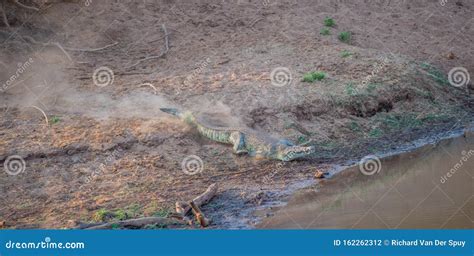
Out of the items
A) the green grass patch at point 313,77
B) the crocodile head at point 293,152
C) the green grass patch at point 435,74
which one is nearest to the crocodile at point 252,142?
the crocodile head at point 293,152

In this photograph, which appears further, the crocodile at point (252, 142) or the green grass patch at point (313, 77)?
the green grass patch at point (313, 77)

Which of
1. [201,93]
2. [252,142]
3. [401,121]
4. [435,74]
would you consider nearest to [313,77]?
[401,121]

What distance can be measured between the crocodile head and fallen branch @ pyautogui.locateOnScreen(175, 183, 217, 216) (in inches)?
58.8

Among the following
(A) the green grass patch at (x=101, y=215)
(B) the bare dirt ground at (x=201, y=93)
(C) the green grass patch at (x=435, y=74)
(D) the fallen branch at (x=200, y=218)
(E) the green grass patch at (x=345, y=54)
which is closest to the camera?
(D) the fallen branch at (x=200, y=218)

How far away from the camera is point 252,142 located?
1066cm

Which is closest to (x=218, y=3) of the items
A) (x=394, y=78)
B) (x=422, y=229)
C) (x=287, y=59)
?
(x=287, y=59)

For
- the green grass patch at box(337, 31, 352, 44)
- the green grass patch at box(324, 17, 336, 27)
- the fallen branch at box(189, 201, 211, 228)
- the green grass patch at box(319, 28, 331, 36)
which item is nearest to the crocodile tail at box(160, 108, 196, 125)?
the fallen branch at box(189, 201, 211, 228)

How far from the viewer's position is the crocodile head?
10422mm

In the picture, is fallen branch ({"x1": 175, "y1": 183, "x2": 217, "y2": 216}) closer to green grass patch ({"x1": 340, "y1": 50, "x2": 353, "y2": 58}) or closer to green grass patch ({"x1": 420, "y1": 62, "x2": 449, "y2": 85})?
green grass patch ({"x1": 340, "y1": 50, "x2": 353, "y2": 58})

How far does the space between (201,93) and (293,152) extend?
2.46m

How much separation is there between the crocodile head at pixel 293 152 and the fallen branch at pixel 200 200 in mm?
1495

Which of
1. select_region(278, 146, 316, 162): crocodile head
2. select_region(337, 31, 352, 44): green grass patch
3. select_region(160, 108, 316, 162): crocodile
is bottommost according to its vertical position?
select_region(278, 146, 316, 162): crocodile head

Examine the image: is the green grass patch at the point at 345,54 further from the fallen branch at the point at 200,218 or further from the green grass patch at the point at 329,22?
the fallen branch at the point at 200,218

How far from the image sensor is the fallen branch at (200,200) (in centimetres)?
863
